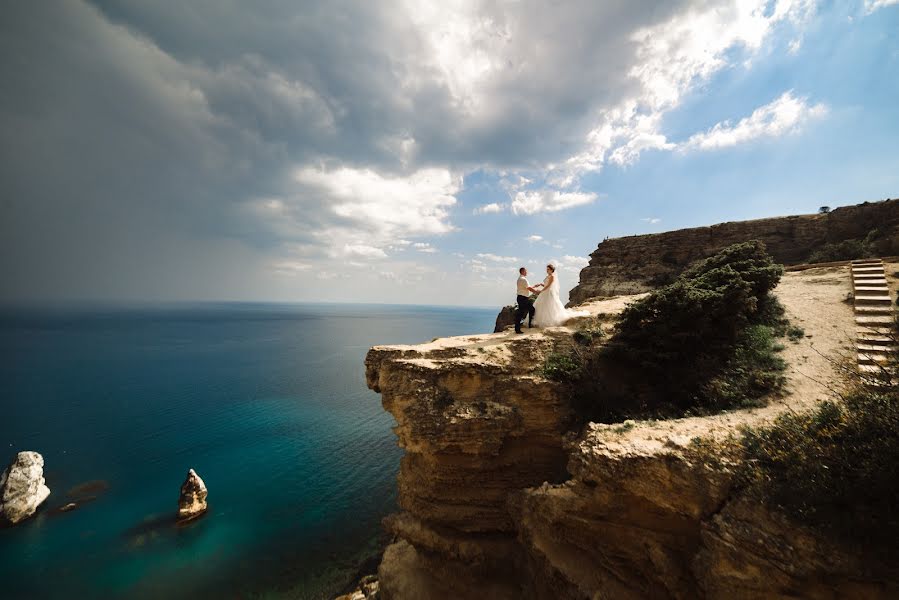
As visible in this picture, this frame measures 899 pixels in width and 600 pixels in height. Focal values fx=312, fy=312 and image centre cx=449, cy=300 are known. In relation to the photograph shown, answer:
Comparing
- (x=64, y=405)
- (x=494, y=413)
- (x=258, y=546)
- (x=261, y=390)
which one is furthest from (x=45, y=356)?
(x=494, y=413)

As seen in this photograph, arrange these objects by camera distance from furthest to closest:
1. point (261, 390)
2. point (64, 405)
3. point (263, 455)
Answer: point (261, 390)
point (64, 405)
point (263, 455)

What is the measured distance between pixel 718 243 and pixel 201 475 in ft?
151

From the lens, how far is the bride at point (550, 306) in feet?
42.5

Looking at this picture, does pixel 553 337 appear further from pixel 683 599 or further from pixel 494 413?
pixel 683 599

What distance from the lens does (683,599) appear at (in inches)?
239

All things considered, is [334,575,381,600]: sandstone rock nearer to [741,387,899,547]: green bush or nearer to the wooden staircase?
[741,387,899,547]: green bush

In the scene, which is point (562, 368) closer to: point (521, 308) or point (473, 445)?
point (521, 308)

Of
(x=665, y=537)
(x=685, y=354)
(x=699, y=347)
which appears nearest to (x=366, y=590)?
(x=665, y=537)

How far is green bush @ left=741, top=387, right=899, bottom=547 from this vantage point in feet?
14.5

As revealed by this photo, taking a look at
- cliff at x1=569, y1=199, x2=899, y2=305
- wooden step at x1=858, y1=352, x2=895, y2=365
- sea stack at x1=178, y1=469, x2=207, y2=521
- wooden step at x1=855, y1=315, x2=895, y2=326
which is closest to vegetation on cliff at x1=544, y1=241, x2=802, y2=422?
wooden step at x1=858, y1=352, x2=895, y2=365

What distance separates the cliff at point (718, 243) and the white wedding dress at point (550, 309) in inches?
670

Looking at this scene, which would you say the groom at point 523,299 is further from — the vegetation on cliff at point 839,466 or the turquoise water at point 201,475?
the turquoise water at point 201,475

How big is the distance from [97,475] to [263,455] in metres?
11.7

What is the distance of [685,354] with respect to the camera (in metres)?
10.1
